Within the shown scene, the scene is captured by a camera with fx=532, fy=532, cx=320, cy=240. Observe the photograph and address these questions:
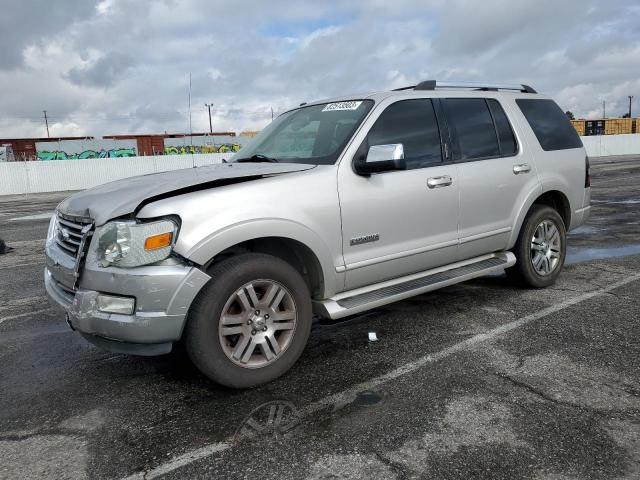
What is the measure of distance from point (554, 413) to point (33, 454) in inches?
107

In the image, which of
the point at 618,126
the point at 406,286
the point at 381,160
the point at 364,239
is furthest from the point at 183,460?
the point at 618,126

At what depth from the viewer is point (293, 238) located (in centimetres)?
333

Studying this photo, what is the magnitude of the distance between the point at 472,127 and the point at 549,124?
48.9 inches

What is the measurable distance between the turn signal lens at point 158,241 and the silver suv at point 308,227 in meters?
0.01

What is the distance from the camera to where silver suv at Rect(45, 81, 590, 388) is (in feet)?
9.71

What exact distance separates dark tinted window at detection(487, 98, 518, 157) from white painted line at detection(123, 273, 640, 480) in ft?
4.76

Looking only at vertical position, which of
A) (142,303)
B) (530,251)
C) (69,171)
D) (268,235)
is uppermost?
(69,171)

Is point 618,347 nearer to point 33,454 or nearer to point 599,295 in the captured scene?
point 599,295

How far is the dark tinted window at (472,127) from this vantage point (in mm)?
4465

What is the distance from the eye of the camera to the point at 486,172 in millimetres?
4516

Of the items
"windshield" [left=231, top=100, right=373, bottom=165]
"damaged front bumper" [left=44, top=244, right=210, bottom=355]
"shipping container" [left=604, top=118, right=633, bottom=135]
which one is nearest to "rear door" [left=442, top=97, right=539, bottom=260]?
"windshield" [left=231, top=100, right=373, bottom=165]

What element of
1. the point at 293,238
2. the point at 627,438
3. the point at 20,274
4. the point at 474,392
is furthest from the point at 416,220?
the point at 20,274

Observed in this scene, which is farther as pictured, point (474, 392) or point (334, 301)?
point (334, 301)

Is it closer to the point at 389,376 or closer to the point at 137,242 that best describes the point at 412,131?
the point at 389,376
